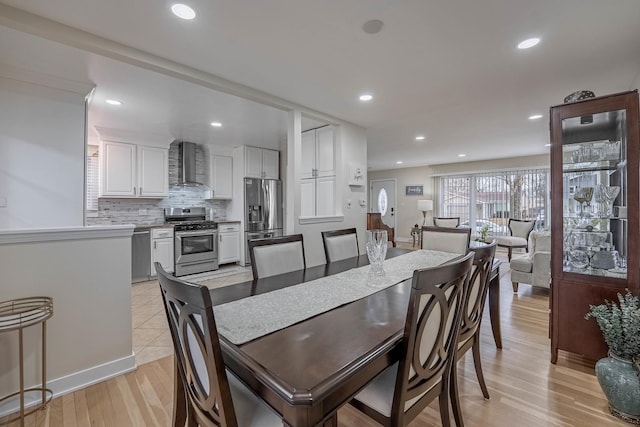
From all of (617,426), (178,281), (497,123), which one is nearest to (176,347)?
(178,281)

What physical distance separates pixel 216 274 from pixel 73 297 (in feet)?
9.85

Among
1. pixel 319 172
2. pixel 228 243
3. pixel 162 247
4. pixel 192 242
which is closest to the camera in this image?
pixel 319 172

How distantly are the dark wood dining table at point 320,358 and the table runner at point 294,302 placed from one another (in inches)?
2.1

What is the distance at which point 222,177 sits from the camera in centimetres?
552

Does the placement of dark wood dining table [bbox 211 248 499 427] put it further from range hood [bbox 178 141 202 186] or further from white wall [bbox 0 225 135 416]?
range hood [bbox 178 141 202 186]

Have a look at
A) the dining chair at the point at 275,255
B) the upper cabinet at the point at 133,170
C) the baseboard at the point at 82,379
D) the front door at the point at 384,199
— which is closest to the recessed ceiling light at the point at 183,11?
the dining chair at the point at 275,255

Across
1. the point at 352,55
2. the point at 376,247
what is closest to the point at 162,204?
the point at 352,55

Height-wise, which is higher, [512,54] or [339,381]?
[512,54]

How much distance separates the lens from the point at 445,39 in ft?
6.52

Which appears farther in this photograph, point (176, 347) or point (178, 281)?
point (176, 347)

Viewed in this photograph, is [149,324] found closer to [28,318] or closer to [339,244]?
[28,318]

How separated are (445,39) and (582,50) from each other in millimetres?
1109

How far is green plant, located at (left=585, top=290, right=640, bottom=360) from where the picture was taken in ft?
5.48

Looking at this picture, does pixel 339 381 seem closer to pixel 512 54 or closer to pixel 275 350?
pixel 275 350
